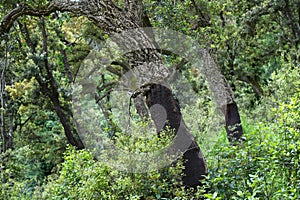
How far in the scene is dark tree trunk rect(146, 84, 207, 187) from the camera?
5137 millimetres

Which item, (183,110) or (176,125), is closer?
(176,125)

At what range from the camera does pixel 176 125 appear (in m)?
5.30

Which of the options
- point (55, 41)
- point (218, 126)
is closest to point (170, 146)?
point (218, 126)

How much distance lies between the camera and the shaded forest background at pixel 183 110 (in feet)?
15.0

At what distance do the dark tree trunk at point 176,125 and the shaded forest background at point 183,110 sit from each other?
6.9 inches

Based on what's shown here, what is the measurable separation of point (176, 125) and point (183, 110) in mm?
7797

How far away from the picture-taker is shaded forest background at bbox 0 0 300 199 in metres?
4.56

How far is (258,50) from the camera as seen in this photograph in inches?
579

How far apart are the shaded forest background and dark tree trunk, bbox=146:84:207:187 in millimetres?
175

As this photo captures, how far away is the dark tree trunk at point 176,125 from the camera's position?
5.14m

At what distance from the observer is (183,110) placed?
13.1m

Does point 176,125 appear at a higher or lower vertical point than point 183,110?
lower

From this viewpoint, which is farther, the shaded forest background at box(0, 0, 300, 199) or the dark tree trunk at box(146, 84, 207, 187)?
the dark tree trunk at box(146, 84, 207, 187)

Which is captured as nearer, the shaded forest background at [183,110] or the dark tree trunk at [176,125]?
the shaded forest background at [183,110]
